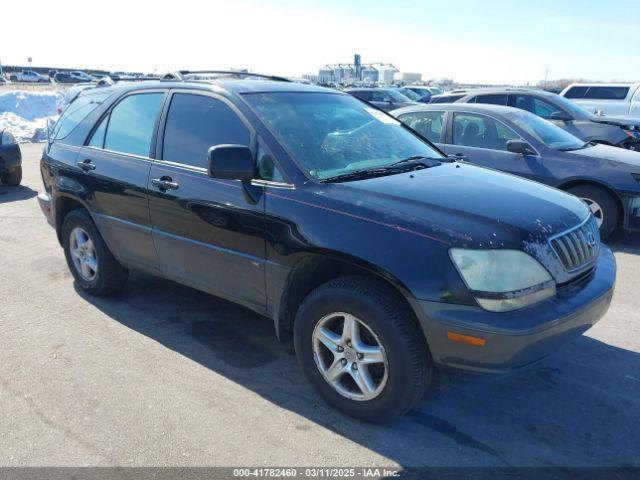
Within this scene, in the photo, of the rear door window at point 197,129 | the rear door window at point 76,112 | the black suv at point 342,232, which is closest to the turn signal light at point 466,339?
the black suv at point 342,232

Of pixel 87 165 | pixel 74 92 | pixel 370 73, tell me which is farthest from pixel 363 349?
pixel 370 73

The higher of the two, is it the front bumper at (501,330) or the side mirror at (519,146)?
the side mirror at (519,146)

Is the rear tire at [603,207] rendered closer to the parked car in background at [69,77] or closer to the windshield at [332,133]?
the windshield at [332,133]

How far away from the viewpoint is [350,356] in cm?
301

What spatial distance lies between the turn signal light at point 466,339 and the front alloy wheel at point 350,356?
39cm

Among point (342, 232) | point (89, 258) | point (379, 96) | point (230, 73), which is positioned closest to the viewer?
point (342, 232)

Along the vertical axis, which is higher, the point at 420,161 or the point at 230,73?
the point at 230,73

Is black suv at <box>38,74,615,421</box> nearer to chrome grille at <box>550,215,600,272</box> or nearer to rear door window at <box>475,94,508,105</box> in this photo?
chrome grille at <box>550,215,600,272</box>

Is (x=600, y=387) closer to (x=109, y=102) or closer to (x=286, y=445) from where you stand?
(x=286, y=445)

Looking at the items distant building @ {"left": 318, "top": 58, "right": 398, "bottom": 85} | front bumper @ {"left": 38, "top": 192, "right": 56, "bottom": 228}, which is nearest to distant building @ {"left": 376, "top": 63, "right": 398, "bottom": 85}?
distant building @ {"left": 318, "top": 58, "right": 398, "bottom": 85}

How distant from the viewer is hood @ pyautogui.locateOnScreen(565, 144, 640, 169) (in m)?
6.44

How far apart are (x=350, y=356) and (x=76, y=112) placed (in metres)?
3.66

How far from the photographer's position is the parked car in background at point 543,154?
6.42 metres

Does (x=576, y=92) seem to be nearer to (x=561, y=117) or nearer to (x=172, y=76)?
(x=561, y=117)
